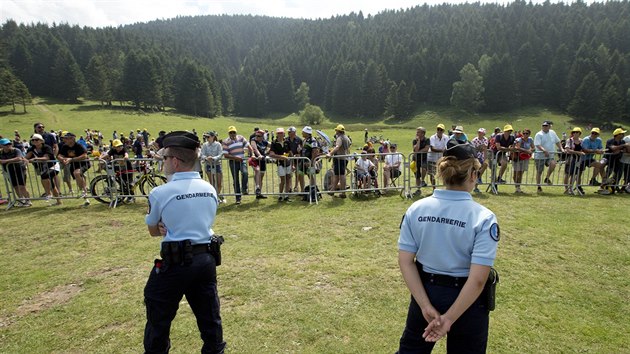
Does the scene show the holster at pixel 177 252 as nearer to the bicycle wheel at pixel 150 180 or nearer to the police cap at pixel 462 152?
the police cap at pixel 462 152

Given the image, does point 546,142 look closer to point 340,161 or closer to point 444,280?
point 340,161

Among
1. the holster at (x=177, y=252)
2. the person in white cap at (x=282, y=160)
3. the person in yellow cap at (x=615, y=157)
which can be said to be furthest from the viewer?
the person in yellow cap at (x=615, y=157)

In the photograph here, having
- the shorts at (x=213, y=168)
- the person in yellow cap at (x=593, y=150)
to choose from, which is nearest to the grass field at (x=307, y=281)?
the shorts at (x=213, y=168)

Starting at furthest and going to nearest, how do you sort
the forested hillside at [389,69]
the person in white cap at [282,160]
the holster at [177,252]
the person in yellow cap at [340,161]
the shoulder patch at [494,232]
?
1. the forested hillside at [389,69]
2. the person in white cap at [282,160]
3. the person in yellow cap at [340,161]
4. the holster at [177,252]
5. the shoulder patch at [494,232]

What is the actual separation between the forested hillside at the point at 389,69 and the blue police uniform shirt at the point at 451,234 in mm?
84273

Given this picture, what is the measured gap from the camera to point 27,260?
21.5ft

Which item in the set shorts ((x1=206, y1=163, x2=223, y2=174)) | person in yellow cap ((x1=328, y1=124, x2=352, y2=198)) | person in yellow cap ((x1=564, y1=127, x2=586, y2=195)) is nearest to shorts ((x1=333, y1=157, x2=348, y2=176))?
person in yellow cap ((x1=328, y1=124, x2=352, y2=198))

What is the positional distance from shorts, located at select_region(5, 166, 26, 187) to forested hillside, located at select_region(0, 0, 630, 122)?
71.9 metres

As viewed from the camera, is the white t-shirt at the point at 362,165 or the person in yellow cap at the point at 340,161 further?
the white t-shirt at the point at 362,165

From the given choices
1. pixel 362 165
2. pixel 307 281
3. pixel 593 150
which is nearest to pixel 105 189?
pixel 362 165

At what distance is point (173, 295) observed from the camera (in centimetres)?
301

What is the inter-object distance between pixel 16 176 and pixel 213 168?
5631mm

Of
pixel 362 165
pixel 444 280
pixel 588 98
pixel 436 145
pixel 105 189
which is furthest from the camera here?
pixel 588 98

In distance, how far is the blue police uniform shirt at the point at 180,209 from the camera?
9.94ft
